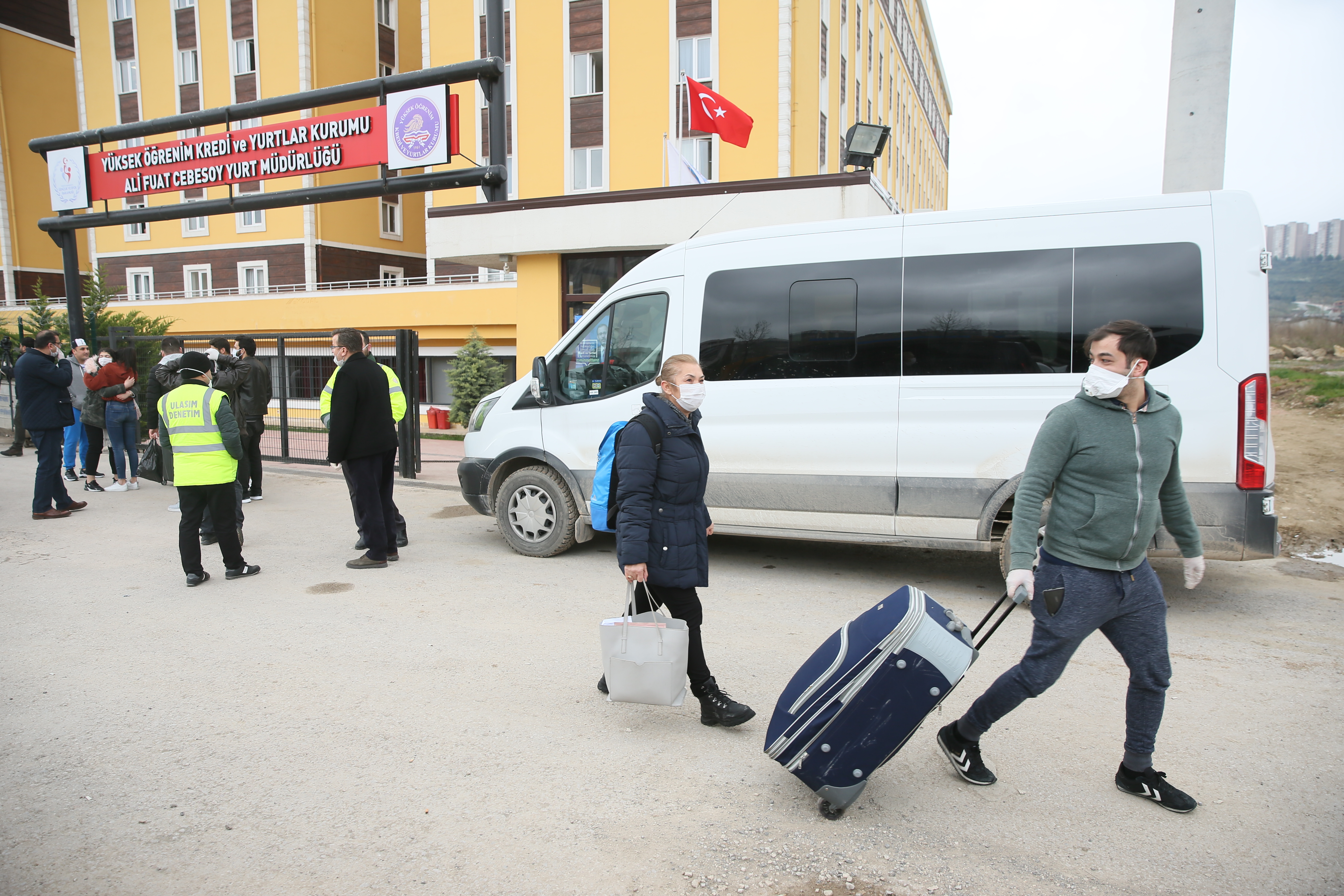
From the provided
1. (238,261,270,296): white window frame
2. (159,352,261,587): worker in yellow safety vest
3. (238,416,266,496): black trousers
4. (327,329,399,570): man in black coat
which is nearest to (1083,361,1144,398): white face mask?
(327,329,399,570): man in black coat

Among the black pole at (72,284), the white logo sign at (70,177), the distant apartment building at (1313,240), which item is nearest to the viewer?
the black pole at (72,284)

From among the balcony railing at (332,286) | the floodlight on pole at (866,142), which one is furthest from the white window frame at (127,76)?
the floodlight on pole at (866,142)

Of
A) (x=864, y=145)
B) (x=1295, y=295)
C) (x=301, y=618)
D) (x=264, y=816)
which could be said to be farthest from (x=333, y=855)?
(x=1295, y=295)

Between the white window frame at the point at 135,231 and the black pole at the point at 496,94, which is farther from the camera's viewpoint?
the white window frame at the point at 135,231

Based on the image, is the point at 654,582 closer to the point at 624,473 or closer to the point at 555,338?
the point at 624,473

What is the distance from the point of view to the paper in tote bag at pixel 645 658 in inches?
132

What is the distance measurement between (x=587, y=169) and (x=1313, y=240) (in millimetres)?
37963

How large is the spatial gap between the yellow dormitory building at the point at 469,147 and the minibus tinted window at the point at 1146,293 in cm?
635

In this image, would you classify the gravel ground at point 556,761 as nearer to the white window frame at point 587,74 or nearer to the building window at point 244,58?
the white window frame at point 587,74

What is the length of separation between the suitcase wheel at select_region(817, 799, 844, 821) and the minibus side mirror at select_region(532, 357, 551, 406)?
4368mm

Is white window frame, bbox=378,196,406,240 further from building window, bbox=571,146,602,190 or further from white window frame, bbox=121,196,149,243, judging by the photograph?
building window, bbox=571,146,602,190

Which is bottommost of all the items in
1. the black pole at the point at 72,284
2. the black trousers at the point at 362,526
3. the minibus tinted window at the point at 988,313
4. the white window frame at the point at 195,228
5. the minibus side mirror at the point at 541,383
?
the black trousers at the point at 362,526

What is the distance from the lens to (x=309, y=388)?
38.4ft

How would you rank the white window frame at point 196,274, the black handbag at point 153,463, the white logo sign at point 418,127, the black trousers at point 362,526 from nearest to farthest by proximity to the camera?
the black trousers at point 362,526, the black handbag at point 153,463, the white logo sign at point 418,127, the white window frame at point 196,274
